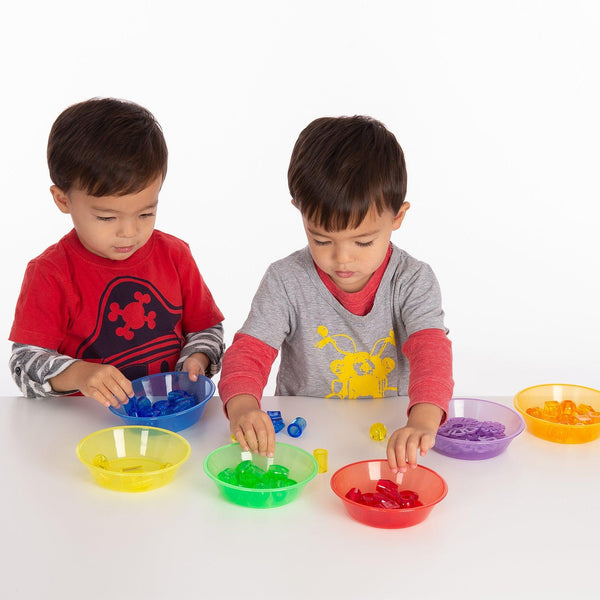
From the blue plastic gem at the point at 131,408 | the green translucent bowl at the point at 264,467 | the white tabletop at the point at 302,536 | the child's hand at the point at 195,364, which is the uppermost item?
the child's hand at the point at 195,364

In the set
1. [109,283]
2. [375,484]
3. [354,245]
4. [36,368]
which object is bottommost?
[375,484]

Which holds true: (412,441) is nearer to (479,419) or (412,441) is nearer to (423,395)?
(423,395)

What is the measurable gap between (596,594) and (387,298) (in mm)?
738

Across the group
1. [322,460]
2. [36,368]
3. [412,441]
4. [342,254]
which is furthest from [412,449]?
[36,368]

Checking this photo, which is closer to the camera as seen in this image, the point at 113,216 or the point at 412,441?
the point at 412,441

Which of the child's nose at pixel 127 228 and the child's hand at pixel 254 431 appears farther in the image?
the child's nose at pixel 127 228

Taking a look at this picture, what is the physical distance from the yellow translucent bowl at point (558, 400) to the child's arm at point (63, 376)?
0.68 m

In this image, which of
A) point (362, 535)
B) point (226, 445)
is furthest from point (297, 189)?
point (362, 535)

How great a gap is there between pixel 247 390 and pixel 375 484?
0.29 meters

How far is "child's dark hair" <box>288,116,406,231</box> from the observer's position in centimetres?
137

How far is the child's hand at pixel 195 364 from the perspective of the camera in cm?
154

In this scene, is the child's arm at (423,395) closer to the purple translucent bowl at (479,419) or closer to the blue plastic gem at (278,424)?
the purple translucent bowl at (479,419)

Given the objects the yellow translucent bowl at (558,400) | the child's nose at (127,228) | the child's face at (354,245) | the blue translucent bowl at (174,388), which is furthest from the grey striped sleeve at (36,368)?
the yellow translucent bowl at (558,400)

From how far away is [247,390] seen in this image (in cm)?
139
